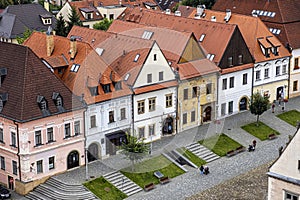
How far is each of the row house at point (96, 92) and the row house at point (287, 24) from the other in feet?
106

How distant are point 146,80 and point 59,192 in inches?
716

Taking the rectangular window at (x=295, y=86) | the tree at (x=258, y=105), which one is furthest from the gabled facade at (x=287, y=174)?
the rectangular window at (x=295, y=86)

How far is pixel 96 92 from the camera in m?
71.6

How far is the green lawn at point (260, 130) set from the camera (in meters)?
82.9

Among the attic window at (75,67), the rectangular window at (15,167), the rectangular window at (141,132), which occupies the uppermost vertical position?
the attic window at (75,67)

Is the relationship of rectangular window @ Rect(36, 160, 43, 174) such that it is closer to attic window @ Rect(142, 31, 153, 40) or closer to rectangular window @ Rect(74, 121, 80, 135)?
rectangular window @ Rect(74, 121, 80, 135)

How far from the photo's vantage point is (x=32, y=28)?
4515 inches

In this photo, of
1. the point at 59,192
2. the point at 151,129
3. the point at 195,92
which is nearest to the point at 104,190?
the point at 59,192

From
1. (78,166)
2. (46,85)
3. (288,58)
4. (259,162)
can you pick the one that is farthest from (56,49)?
(288,58)

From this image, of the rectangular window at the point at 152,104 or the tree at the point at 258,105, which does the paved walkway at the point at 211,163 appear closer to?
the tree at the point at 258,105

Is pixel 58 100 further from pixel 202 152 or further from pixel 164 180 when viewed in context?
pixel 202 152

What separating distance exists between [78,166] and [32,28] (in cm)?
4990

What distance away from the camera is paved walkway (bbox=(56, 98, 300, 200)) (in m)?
68.6

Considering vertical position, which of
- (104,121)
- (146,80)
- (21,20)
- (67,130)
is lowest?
(67,130)
